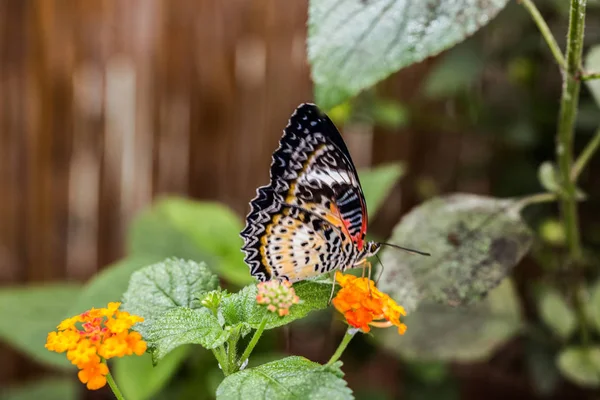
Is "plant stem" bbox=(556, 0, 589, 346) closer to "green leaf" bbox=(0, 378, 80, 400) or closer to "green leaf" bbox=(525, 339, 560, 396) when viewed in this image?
"green leaf" bbox=(525, 339, 560, 396)

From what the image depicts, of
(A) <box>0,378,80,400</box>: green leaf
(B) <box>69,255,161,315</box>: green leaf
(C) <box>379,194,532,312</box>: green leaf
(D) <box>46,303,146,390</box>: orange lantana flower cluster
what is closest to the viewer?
(D) <box>46,303,146,390</box>: orange lantana flower cluster

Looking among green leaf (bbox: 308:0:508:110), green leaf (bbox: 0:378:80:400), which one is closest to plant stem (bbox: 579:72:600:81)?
green leaf (bbox: 308:0:508:110)

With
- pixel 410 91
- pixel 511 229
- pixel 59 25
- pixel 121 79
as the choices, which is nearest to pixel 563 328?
pixel 511 229

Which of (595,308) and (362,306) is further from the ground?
(362,306)

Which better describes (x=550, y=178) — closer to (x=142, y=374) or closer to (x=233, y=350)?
(x=233, y=350)

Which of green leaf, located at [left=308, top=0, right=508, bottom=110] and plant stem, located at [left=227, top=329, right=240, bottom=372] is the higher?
green leaf, located at [left=308, top=0, right=508, bottom=110]

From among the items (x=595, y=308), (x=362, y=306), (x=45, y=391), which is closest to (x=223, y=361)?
(x=362, y=306)

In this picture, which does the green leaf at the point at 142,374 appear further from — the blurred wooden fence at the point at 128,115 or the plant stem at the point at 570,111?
the blurred wooden fence at the point at 128,115
